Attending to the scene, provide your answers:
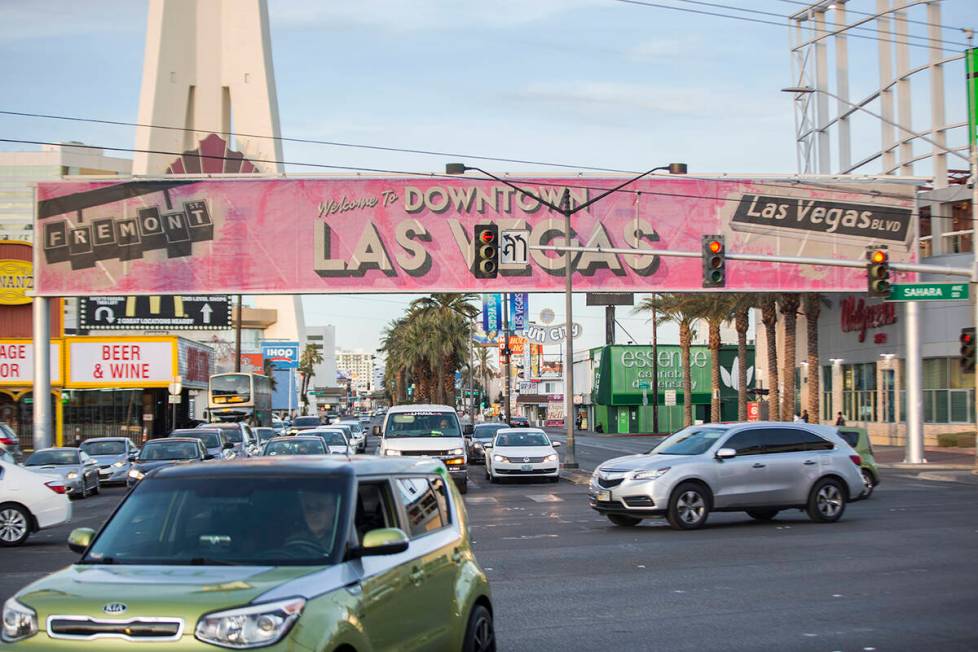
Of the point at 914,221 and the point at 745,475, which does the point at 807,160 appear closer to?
the point at 914,221

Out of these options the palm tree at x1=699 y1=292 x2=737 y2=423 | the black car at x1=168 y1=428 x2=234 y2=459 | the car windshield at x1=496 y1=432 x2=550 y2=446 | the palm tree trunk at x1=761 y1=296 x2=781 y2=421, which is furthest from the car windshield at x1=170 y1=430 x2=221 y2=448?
the palm tree at x1=699 y1=292 x2=737 y2=423

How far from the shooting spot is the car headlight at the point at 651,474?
1930 centimetres

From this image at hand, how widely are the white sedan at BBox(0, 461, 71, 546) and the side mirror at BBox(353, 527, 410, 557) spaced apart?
14.2 metres

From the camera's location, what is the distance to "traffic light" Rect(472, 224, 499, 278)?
3089cm

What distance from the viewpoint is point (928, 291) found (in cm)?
3812

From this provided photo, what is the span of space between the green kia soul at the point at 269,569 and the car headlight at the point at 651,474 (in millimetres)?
11429

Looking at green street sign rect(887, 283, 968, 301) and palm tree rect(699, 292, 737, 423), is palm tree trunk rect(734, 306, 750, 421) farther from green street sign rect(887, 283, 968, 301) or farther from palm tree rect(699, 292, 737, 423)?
green street sign rect(887, 283, 968, 301)

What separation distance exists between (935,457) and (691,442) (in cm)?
2995

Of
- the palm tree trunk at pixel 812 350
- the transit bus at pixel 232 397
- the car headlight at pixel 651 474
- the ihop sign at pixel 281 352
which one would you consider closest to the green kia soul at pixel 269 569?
the car headlight at pixel 651 474

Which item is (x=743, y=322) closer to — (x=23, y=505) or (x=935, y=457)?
(x=935, y=457)

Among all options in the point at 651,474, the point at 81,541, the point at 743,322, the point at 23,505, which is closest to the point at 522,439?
the point at 651,474

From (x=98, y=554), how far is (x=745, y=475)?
47.9 feet

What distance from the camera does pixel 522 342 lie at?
138m

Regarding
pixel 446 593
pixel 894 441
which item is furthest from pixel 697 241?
pixel 446 593
